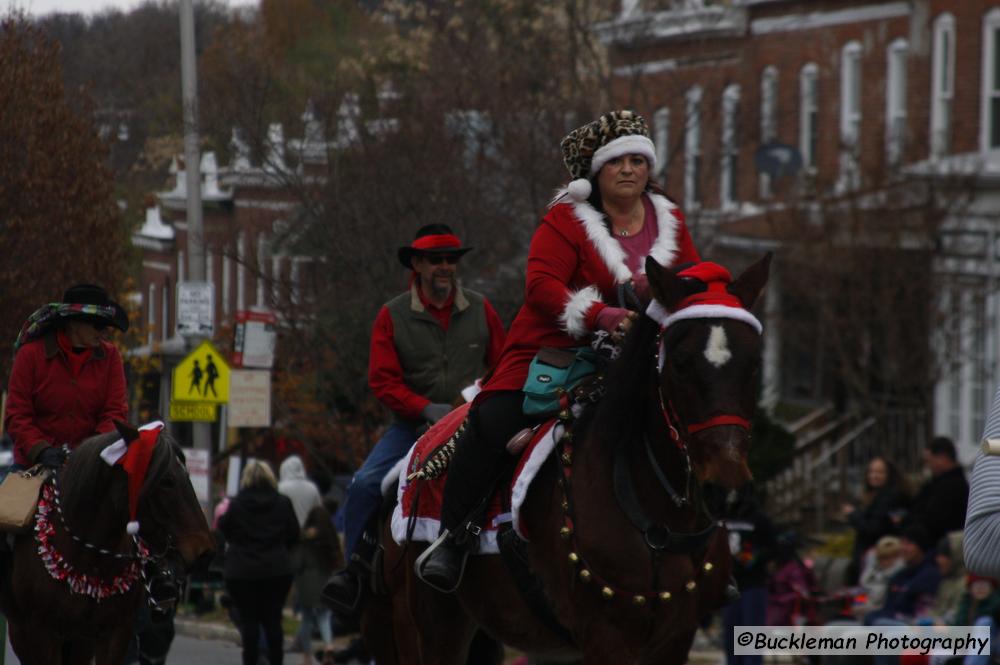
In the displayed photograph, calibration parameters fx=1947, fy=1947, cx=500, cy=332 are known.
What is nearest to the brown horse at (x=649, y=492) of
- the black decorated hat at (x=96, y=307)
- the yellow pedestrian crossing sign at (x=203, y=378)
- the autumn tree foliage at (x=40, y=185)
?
the black decorated hat at (x=96, y=307)

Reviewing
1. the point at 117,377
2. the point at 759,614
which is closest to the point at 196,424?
the point at 759,614

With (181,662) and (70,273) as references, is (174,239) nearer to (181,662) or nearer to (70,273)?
(70,273)

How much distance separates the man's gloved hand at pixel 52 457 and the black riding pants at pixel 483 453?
125 inches

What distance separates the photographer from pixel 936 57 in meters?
29.6

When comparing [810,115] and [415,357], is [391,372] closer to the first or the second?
[415,357]

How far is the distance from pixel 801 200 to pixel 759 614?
12759 millimetres

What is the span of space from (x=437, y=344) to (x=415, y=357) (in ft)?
0.47

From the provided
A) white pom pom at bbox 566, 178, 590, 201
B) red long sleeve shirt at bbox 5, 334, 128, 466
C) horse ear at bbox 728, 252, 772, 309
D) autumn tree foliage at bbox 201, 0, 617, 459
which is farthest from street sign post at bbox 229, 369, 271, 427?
horse ear at bbox 728, 252, 772, 309

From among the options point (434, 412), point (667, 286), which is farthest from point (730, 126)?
point (667, 286)

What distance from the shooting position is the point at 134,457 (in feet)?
32.6

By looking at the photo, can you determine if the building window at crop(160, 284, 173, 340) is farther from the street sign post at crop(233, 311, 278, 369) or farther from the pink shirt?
the pink shirt

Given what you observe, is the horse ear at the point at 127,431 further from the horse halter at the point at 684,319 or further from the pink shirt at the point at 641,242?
the horse halter at the point at 684,319

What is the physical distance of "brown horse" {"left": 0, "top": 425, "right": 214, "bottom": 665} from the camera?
10.0m

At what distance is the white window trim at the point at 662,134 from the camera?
25.5 metres
